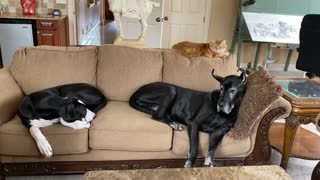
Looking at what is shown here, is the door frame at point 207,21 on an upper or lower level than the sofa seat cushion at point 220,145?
upper

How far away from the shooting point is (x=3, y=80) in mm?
2219

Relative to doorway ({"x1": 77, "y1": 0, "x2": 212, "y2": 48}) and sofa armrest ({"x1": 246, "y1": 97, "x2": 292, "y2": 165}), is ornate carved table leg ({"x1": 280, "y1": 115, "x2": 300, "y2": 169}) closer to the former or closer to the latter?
sofa armrest ({"x1": 246, "y1": 97, "x2": 292, "y2": 165})

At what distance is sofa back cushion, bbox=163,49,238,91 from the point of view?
251 cm

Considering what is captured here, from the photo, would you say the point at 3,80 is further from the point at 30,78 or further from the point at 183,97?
the point at 183,97

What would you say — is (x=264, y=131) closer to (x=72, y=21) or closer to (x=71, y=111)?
(x=71, y=111)

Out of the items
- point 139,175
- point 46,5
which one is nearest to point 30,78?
point 139,175

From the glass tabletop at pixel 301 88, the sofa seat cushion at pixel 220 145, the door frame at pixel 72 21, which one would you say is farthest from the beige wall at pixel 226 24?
the sofa seat cushion at pixel 220 145

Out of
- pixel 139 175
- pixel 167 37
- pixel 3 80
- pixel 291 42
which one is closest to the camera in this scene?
pixel 139 175

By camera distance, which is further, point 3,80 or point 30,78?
point 30,78

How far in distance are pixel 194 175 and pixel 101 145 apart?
0.79 meters

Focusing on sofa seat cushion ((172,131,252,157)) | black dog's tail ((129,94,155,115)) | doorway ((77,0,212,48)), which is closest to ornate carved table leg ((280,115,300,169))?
sofa seat cushion ((172,131,252,157))

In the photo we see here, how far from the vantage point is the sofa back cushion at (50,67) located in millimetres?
2373

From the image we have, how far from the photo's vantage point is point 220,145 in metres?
2.13

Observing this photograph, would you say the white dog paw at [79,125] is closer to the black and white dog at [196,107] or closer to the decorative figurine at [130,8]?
the black and white dog at [196,107]
